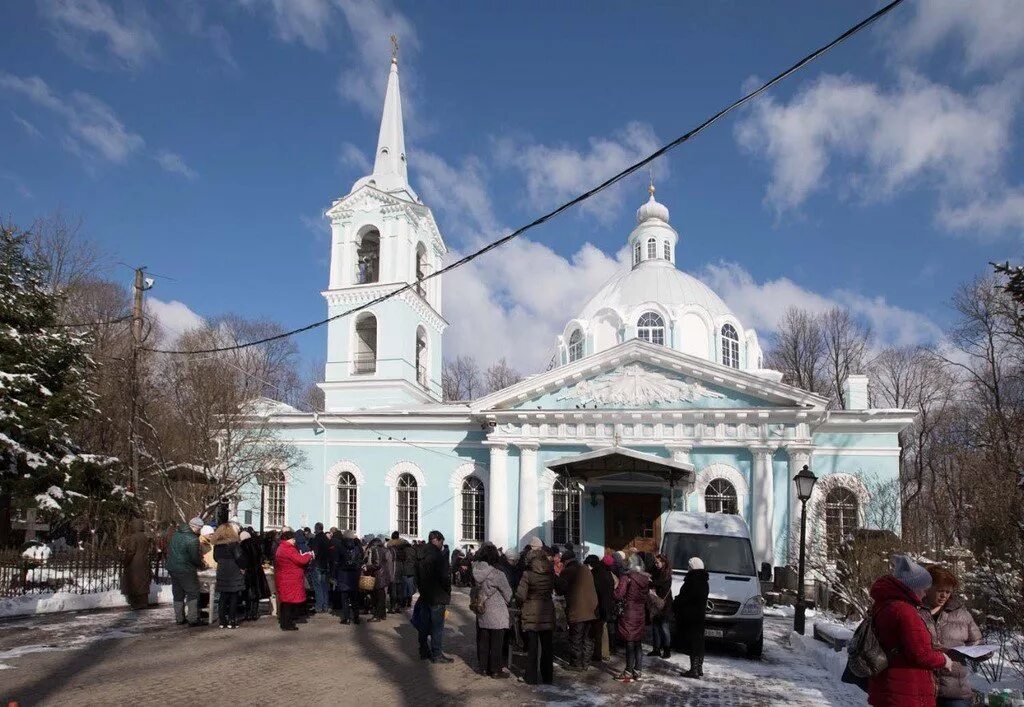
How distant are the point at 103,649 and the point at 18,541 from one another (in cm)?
1113

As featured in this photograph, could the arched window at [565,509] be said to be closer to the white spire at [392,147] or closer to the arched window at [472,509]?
the arched window at [472,509]

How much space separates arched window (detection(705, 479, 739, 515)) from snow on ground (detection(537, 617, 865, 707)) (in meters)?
10.5

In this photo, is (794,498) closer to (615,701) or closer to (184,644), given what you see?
(615,701)

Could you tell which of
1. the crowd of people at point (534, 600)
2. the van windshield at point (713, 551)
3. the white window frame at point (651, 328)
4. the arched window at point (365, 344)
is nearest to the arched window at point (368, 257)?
the arched window at point (365, 344)

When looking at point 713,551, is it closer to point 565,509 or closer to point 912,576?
point 912,576

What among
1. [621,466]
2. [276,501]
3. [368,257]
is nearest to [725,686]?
[621,466]

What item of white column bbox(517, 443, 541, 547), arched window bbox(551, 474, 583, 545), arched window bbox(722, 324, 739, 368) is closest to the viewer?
white column bbox(517, 443, 541, 547)

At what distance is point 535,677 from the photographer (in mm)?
9289

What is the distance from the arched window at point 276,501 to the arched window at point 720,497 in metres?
15.0

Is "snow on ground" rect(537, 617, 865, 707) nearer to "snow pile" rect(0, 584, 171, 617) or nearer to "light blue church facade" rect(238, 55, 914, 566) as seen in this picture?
"light blue church facade" rect(238, 55, 914, 566)

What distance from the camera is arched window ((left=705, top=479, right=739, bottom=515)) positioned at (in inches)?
878

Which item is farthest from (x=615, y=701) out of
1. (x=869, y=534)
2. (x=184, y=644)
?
(x=869, y=534)

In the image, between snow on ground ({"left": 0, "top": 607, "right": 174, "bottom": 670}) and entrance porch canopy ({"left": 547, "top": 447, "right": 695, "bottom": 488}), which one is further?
entrance porch canopy ({"left": 547, "top": 447, "right": 695, "bottom": 488})

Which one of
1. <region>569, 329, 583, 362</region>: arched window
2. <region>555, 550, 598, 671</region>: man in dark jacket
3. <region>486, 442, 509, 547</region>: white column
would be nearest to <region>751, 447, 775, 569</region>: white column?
<region>486, 442, 509, 547</region>: white column
